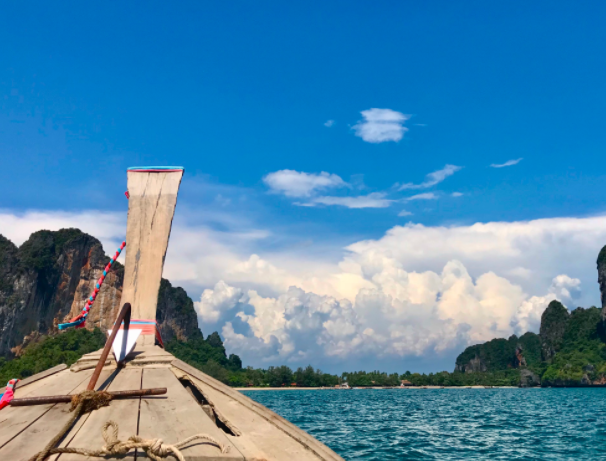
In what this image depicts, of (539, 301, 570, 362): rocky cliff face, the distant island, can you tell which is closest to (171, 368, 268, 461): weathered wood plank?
the distant island

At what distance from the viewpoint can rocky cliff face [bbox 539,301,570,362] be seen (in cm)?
15027

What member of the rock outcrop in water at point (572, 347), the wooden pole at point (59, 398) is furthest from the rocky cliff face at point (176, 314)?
the wooden pole at point (59, 398)

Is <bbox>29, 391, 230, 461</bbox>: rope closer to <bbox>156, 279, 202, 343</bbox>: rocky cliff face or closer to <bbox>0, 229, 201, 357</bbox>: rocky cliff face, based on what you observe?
<bbox>0, 229, 201, 357</bbox>: rocky cliff face

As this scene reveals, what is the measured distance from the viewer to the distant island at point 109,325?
96.5 meters

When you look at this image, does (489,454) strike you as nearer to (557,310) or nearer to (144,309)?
(144,309)

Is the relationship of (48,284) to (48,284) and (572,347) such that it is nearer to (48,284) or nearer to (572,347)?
(48,284)

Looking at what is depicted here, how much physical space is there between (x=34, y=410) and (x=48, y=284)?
121 m

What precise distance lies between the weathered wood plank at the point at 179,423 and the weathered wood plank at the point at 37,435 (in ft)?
1.81

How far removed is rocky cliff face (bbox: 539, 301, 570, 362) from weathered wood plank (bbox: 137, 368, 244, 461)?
167702 millimetres

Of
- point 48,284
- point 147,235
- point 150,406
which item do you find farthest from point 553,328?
point 150,406

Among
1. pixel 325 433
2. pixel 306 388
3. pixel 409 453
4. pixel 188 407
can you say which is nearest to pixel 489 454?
pixel 409 453

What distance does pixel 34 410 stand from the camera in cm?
373

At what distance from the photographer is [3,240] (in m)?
109

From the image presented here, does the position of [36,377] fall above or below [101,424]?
above
